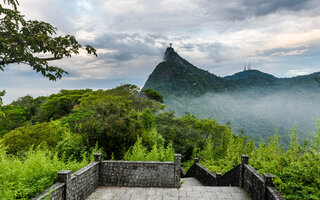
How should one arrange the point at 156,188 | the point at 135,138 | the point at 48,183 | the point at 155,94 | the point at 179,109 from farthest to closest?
the point at 179,109 < the point at 155,94 < the point at 135,138 < the point at 156,188 < the point at 48,183

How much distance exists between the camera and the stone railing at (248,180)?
5.38 m

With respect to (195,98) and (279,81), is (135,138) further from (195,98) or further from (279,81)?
(279,81)

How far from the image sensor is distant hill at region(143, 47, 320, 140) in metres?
64.6

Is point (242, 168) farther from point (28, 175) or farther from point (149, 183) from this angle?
point (28, 175)

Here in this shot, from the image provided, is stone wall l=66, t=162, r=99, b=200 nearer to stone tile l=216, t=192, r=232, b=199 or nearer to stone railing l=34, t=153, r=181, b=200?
stone railing l=34, t=153, r=181, b=200

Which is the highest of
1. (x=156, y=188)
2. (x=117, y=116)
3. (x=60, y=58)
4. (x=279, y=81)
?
(x=279, y=81)

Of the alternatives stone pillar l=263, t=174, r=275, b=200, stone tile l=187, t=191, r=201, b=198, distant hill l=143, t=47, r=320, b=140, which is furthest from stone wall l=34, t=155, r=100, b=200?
distant hill l=143, t=47, r=320, b=140

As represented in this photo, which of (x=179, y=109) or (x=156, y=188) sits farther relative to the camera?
(x=179, y=109)

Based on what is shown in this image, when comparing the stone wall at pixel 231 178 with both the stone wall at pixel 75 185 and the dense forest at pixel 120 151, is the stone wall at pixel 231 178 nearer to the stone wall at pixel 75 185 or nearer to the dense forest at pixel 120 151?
the dense forest at pixel 120 151

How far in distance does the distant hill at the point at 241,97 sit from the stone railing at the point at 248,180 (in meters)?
47.8

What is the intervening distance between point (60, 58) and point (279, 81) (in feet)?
394

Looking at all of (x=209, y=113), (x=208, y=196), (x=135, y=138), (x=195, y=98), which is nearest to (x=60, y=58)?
(x=135, y=138)

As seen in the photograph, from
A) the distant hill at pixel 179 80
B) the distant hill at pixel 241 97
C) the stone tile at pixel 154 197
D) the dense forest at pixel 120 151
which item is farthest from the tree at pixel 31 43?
the distant hill at pixel 179 80

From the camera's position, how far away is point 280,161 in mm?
6199
